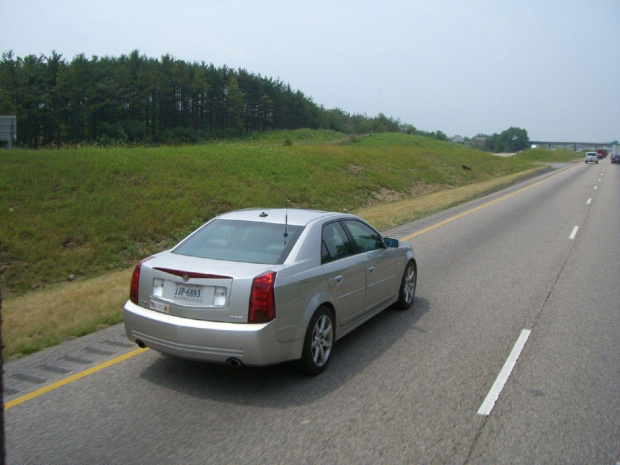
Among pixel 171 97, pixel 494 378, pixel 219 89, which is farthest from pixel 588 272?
pixel 219 89

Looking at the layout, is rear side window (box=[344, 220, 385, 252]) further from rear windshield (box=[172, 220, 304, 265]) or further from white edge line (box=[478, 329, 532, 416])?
white edge line (box=[478, 329, 532, 416])

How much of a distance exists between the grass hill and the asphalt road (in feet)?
5.44

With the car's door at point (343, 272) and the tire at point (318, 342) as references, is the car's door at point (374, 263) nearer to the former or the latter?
the car's door at point (343, 272)

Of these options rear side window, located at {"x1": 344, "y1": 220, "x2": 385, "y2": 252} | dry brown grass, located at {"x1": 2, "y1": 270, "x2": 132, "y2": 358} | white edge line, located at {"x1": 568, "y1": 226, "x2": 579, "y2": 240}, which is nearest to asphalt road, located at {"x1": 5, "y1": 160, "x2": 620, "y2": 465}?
dry brown grass, located at {"x1": 2, "y1": 270, "x2": 132, "y2": 358}

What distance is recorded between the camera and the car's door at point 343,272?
5.94 metres

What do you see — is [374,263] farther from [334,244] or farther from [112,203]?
[112,203]

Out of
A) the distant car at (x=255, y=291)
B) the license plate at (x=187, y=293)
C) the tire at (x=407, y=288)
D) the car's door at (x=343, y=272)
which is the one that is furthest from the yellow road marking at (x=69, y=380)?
the tire at (x=407, y=288)

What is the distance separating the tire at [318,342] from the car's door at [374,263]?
1001 millimetres

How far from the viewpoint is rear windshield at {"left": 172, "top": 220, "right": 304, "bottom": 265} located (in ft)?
18.3

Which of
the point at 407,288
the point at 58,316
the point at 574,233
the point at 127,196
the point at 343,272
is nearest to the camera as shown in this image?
the point at 343,272

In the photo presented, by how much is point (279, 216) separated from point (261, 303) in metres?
1.58

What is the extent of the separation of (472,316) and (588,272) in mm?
4245

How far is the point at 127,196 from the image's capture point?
54.1ft

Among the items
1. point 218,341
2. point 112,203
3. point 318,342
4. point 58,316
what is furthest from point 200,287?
point 112,203
